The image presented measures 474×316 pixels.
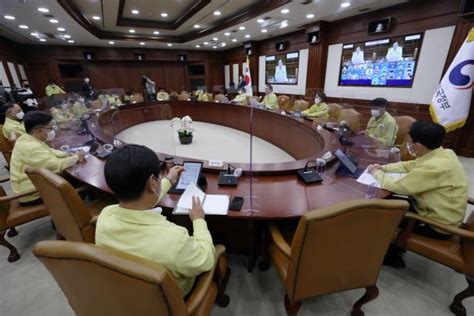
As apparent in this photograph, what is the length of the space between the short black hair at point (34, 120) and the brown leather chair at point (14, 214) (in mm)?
516

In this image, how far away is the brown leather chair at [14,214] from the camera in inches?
66.0

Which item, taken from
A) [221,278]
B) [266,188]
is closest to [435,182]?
[266,188]

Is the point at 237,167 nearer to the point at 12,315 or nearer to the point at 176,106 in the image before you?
the point at 12,315

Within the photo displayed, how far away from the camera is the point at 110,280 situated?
0.67 m

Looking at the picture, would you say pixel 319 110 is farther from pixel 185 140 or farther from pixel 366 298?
pixel 366 298

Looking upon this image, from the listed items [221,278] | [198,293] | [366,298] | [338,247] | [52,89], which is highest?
[52,89]

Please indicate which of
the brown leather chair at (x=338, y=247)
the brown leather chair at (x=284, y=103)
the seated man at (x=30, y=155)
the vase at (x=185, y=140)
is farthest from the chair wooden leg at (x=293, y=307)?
the brown leather chair at (x=284, y=103)

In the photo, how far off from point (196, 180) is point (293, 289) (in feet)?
3.04

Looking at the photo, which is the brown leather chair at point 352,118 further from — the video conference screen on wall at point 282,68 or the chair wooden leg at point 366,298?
the video conference screen on wall at point 282,68

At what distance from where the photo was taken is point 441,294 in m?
1.53

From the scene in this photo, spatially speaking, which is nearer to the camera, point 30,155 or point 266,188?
point 266,188

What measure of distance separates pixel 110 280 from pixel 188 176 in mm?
1059

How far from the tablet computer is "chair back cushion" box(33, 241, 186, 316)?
2.76 ft

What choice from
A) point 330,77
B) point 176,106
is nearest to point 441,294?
point 330,77
